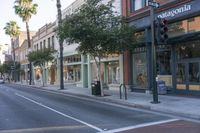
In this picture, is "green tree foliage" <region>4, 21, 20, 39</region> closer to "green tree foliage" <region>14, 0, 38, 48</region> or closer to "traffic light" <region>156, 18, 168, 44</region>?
"green tree foliage" <region>14, 0, 38, 48</region>

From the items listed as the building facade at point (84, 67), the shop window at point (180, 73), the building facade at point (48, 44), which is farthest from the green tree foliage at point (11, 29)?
the shop window at point (180, 73)

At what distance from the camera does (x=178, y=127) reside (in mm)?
12570

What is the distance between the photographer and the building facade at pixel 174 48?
875 inches

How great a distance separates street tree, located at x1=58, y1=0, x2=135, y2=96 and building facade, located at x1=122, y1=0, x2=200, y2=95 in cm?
157

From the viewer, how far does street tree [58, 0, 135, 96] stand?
24688 millimetres

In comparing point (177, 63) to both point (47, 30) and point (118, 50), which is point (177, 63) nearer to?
point (118, 50)

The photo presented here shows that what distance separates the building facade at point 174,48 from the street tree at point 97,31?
1.57 meters

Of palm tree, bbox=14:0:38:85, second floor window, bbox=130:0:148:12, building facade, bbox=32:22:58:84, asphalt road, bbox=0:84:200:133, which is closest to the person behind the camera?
asphalt road, bbox=0:84:200:133

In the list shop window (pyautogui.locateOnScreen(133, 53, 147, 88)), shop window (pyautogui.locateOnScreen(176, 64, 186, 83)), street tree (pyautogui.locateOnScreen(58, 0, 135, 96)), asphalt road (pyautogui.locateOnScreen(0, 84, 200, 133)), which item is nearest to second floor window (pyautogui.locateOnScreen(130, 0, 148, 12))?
street tree (pyautogui.locateOnScreen(58, 0, 135, 96))

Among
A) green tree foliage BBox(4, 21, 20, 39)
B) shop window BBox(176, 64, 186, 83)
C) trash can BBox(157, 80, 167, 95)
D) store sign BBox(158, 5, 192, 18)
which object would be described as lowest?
trash can BBox(157, 80, 167, 95)

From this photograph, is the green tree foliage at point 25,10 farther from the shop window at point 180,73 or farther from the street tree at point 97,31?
→ the shop window at point 180,73

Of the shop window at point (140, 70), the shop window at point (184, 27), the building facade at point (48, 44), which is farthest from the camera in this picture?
the building facade at point (48, 44)

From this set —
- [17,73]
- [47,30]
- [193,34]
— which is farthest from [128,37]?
[17,73]

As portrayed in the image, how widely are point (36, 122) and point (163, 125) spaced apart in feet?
15.2
